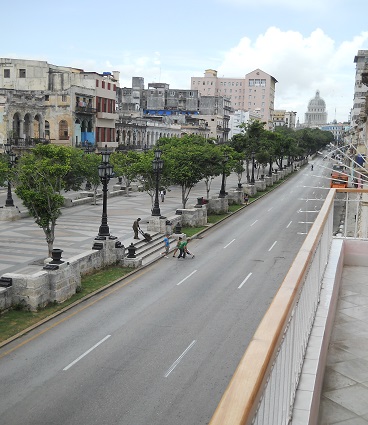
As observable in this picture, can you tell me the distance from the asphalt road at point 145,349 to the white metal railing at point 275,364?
7789 mm

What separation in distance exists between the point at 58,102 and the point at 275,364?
231ft

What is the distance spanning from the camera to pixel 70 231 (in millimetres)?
34438

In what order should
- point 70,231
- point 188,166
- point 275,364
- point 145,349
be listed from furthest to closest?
point 188,166 → point 70,231 → point 145,349 → point 275,364

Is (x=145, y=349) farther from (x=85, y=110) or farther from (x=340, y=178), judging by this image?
(x=85, y=110)

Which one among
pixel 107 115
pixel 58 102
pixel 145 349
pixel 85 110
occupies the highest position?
pixel 58 102

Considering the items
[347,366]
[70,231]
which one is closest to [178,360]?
[347,366]

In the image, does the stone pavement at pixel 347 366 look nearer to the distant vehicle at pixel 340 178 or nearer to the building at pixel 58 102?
the distant vehicle at pixel 340 178

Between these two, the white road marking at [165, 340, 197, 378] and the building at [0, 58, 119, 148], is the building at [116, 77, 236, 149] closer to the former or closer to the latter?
the building at [0, 58, 119, 148]

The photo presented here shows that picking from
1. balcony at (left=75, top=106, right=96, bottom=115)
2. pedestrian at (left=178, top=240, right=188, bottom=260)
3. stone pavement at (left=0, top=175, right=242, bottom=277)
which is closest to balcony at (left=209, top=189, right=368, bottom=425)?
stone pavement at (left=0, top=175, right=242, bottom=277)

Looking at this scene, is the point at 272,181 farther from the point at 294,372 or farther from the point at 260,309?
the point at 294,372

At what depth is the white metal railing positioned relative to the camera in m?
2.27

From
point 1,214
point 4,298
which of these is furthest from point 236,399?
point 1,214

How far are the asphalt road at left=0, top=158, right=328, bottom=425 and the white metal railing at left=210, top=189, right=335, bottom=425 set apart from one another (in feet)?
25.6

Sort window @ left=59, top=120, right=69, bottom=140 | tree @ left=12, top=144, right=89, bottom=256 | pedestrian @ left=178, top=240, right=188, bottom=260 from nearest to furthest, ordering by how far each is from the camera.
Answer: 1. tree @ left=12, top=144, right=89, bottom=256
2. pedestrian @ left=178, top=240, right=188, bottom=260
3. window @ left=59, top=120, right=69, bottom=140
